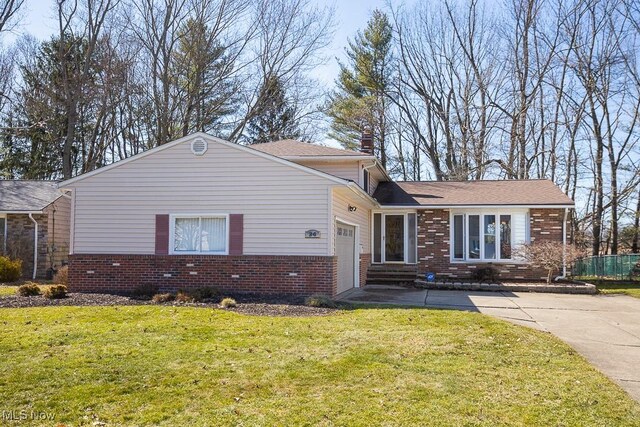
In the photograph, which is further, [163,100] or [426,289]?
[163,100]

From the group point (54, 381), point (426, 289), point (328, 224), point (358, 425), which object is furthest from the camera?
point (426, 289)

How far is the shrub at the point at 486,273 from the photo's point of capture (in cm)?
1686

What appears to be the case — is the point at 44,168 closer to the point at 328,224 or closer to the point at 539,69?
the point at 328,224

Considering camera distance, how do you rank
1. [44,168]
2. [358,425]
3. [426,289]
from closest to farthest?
[358,425]
[426,289]
[44,168]

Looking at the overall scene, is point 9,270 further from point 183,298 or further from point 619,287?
point 619,287

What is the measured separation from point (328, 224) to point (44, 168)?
24.4m

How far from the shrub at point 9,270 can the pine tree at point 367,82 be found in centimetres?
1853

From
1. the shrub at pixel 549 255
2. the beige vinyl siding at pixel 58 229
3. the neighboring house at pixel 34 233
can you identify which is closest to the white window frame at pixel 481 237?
the shrub at pixel 549 255

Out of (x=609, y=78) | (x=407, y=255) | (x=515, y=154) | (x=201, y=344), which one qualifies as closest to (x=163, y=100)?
(x=407, y=255)

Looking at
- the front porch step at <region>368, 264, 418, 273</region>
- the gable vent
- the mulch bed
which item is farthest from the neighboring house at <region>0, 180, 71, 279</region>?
the front porch step at <region>368, 264, 418, 273</region>

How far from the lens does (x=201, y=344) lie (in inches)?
277

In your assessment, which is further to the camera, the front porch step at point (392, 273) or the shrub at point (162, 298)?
the front porch step at point (392, 273)

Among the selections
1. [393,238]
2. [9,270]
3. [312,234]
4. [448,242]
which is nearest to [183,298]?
[312,234]

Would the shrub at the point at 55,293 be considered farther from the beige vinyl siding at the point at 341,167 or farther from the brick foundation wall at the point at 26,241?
the beige vinyl siding at the point at 341,167
